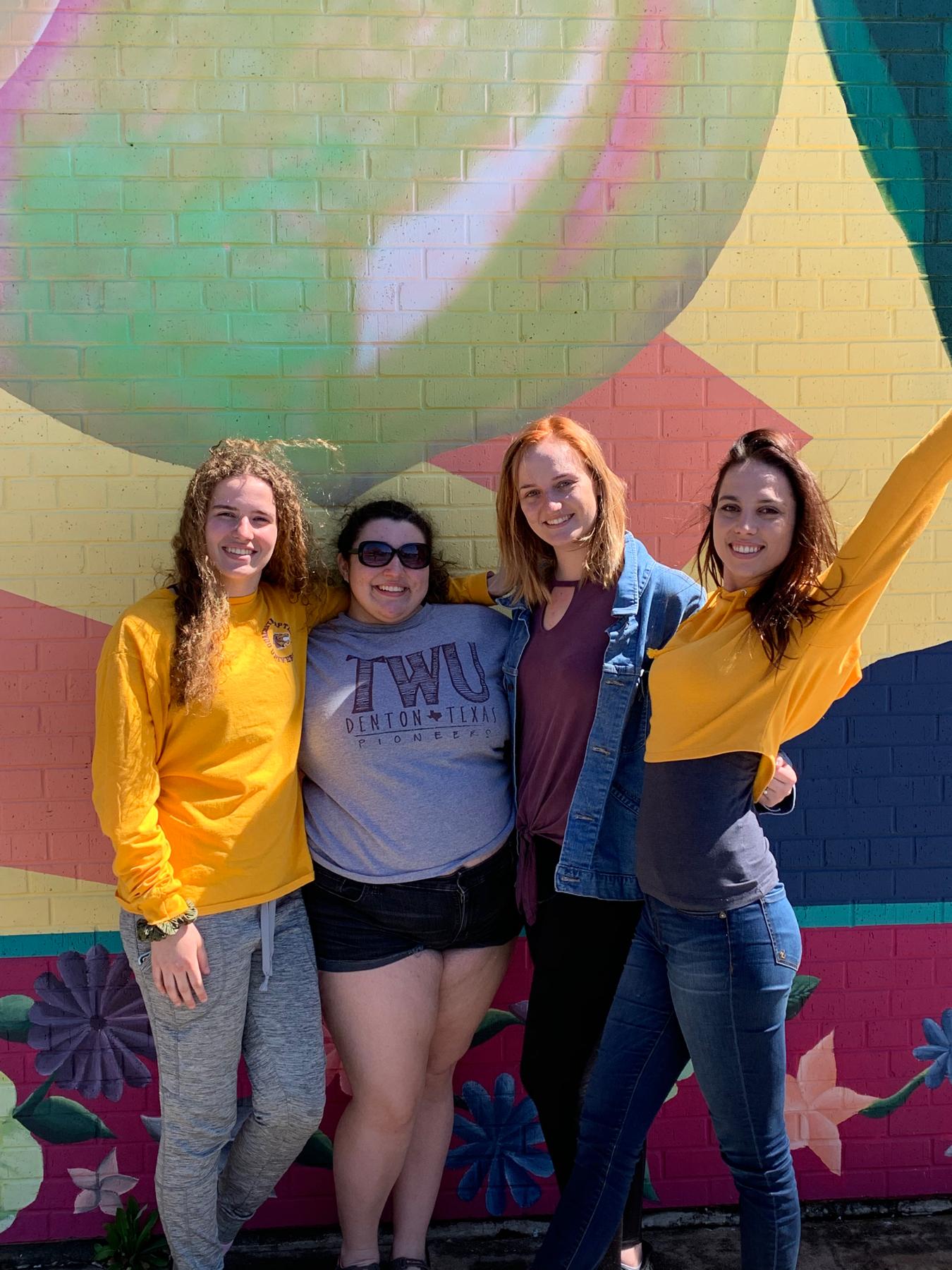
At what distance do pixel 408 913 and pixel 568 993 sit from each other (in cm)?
44

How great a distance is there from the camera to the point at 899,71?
10.3 feet

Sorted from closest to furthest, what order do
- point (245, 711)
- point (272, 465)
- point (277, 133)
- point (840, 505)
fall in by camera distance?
point (245, 711) < point (272, 465) < point (277, 133) < point (840, 505)

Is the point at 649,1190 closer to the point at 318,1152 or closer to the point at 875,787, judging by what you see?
the point at 318,1152

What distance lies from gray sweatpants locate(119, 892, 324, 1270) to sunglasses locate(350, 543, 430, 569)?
2.88ft

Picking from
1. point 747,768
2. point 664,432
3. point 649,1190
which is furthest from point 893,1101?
point 664,432

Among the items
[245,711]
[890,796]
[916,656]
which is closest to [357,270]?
[245,711]

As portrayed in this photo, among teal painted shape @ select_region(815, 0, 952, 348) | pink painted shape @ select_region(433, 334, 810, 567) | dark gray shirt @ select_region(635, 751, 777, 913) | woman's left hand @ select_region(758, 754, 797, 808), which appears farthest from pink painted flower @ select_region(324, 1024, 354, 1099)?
teal painted shape @ select_region(815, 0, 952, 348)

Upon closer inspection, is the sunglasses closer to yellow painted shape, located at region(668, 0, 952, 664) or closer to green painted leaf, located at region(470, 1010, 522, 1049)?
yellow painted shape, located at region(668, 0, 952, 664)

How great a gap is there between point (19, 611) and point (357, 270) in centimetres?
140

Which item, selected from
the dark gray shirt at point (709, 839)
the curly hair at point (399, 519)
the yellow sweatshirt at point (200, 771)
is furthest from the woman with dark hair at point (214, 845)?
the dark gray shirt at point (709, 839)

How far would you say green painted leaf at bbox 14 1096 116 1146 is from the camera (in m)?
3.10

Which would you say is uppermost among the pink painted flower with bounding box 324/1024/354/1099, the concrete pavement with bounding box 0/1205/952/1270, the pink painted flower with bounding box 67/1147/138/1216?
the pink painted flower with bounding box 324/1024/354/1099

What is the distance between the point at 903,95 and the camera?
314 cm

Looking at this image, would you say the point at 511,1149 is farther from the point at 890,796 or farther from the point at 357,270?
the point at 357,270
